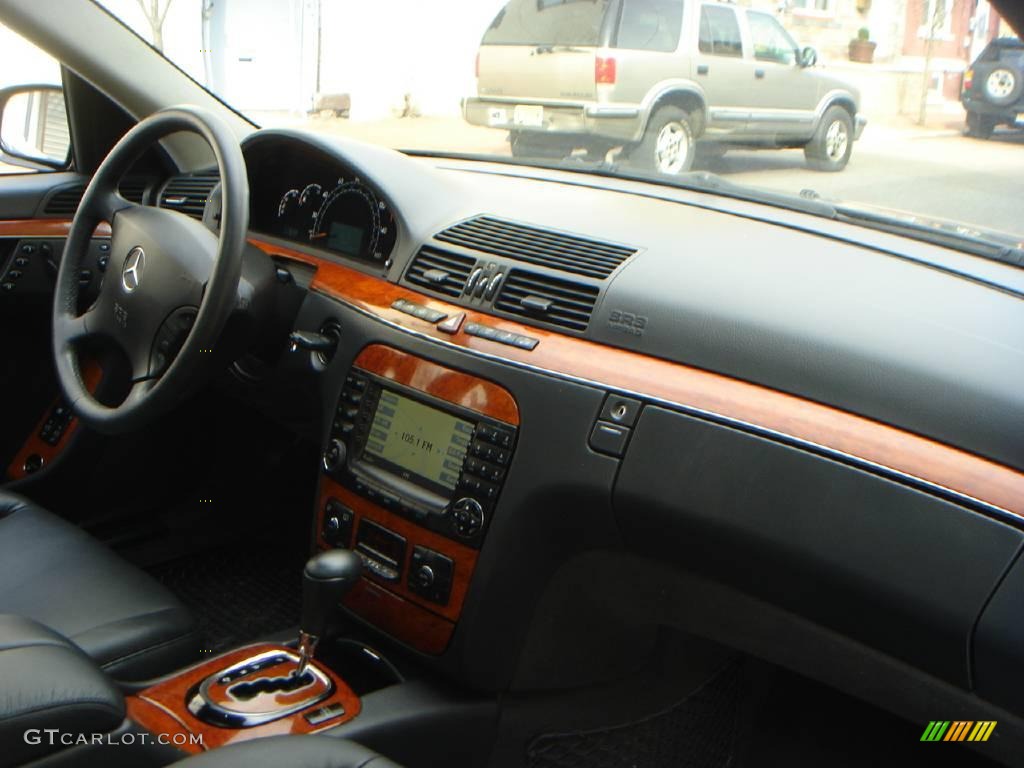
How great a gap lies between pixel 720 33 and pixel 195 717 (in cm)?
221

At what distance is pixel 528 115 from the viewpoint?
10.4 ft

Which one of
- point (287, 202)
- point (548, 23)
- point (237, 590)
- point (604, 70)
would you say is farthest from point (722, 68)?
point (237, 590)

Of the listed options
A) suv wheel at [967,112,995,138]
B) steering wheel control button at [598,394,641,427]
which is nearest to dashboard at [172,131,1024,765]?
steering wheel control button at [598,394,641,427]

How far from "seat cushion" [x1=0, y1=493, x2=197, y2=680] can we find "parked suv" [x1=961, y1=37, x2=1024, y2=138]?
1610 mm

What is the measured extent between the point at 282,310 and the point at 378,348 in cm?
31

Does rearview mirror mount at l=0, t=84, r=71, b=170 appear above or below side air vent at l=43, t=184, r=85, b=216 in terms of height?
above

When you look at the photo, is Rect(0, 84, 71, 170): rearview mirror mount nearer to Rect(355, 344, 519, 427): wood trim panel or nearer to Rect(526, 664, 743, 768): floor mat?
Rect(355, 344, 519, 427): wood trim panel

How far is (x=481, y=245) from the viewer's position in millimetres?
2074

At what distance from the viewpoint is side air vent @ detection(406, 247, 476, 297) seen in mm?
2045

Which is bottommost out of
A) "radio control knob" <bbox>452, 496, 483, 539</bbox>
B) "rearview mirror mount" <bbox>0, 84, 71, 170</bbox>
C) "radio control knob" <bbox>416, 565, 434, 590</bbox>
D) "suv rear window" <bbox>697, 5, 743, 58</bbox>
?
"radio control knob" <bbox>416, 565, 434, 590</bbox>

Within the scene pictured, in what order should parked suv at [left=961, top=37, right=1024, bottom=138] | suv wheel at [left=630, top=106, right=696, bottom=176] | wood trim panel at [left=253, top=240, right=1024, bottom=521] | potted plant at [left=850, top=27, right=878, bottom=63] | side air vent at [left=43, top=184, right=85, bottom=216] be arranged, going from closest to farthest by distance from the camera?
wood trim panel at [left=253, top=240, right=1024, bottom=521] → parked suv at [left=961, top=37, right=1024, bottom=138] → potted plant at [left=850, top=27, right=878, bottom=63] → suv wheel at [left=630, top=106, right=696, bottom=176] → side air vent at [left=43, top=184, right=85, bottom=216]

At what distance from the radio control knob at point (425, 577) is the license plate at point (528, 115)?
1514 mm

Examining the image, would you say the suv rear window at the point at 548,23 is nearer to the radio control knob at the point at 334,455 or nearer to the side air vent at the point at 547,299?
the side air vent at the point at 547,299

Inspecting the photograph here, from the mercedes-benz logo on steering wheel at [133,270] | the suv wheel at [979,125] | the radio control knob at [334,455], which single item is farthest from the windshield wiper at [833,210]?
the mercedes-benz logo on steering wheel at [133,270]
